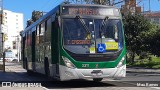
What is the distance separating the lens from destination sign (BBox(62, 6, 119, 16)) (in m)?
16.8

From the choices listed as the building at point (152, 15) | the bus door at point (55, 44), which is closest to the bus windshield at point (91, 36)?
the bus door at point (55, 44)

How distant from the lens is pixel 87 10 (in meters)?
17.0

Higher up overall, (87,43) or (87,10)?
(87,10)

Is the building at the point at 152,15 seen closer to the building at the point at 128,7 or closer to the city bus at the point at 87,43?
the building at the point at 128,7

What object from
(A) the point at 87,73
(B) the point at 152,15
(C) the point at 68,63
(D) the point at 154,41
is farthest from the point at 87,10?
(B) the point at 152,15

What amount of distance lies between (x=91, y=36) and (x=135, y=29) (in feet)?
105

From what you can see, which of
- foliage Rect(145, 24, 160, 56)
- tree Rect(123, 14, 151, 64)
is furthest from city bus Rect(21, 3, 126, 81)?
tree Rect(123, 14, 151, 64)

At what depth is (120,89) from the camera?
607 inches

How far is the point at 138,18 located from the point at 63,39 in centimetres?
3238

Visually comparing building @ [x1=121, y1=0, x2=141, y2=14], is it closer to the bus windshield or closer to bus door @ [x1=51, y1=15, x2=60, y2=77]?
bus door @ [x1=51, y1=15, x2=60, y2=77]

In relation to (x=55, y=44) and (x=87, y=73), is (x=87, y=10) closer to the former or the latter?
(x=55, y=44)

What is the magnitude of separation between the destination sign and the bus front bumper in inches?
94.1

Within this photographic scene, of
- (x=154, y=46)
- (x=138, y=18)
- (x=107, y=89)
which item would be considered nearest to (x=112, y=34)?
(x=107, y=89)

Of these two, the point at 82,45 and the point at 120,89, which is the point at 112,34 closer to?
the point at 82,45
